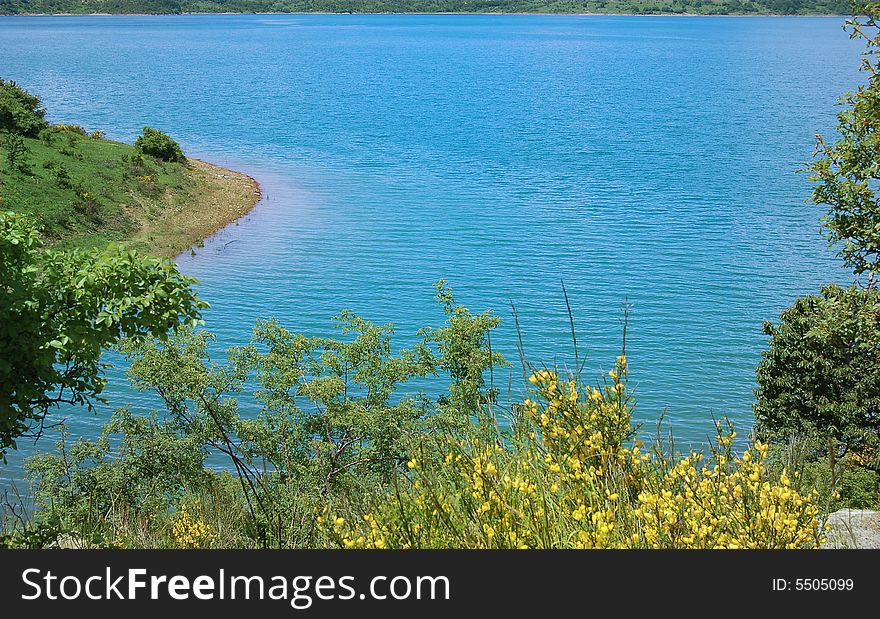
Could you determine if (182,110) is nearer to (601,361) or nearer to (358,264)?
(358,264)

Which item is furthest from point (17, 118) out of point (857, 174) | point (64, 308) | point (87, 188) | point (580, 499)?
point (580, 499)

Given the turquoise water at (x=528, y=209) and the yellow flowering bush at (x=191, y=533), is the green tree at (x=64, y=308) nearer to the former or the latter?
the yellow flowering bush at (x=191, y=533)

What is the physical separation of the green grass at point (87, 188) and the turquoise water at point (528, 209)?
18.6 feet

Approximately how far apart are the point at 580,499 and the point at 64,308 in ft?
26.3

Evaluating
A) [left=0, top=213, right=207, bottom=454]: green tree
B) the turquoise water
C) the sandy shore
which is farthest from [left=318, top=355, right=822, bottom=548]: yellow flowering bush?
the sandy shore

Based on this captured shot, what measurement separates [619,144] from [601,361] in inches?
2386

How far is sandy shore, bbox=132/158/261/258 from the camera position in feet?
183

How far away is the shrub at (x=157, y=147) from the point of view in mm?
71188

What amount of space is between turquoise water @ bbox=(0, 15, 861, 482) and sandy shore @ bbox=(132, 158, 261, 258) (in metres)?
1.44

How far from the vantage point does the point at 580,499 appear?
733cm

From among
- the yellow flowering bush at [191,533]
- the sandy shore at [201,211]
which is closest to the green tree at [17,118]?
the sandy shore at [201,211]

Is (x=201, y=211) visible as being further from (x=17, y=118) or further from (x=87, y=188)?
(x=17, y=118)

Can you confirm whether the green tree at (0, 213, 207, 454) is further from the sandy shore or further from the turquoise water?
the sandy shore

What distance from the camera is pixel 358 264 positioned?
5531cm
